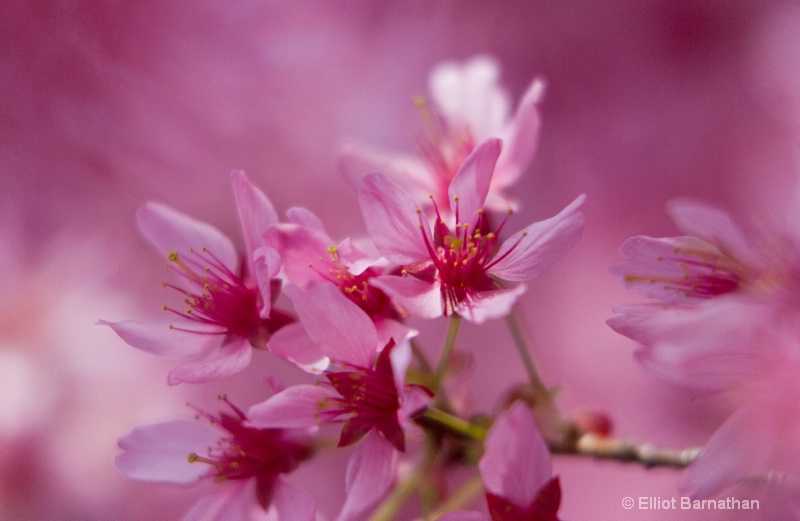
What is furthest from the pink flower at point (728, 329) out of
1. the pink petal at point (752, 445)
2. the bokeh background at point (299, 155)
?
the bokeh background at point (299, 155)

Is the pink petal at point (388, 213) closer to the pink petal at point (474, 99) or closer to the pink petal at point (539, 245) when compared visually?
the pink petal at point (539, 245)

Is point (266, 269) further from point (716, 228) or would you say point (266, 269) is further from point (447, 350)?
point (716, 228)

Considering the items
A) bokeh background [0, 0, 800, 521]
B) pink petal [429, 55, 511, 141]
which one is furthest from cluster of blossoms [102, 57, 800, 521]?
bokeh background [0, 0, 800, 521]

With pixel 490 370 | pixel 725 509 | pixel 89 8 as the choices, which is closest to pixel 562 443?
pixel 725 509

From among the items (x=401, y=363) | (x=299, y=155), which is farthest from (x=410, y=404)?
(x=299, y=155)

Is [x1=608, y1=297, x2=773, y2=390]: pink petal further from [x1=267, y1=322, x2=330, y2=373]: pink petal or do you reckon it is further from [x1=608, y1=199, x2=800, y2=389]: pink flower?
[x1=267, y1=322, x2=330, y2=373]: pink petal
